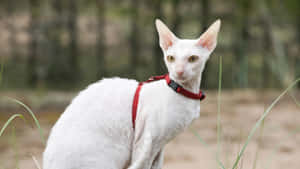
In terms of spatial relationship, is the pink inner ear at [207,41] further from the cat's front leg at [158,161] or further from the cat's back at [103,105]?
the cat's front leg at [158,161]

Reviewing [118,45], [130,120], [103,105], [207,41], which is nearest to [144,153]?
[130,120]

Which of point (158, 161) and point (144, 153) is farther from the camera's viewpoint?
point (158, 161)

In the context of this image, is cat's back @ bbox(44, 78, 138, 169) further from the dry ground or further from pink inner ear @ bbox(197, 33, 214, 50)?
the dry ground

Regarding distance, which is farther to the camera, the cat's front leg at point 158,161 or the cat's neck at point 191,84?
the cat's front leg at point 158,161

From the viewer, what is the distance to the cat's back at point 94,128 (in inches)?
52.2

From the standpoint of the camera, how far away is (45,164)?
1351 millimetres

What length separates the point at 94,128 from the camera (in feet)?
4.48

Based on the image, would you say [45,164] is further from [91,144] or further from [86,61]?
[86,61]

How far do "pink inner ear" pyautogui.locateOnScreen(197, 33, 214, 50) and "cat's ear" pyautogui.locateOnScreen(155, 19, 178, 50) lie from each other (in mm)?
114

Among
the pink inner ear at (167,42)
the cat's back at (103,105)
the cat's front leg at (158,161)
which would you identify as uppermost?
the pink inner ear at (167,42)

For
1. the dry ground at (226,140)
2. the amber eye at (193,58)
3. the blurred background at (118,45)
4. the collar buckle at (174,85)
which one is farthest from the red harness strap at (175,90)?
the blurred background at (118,45)

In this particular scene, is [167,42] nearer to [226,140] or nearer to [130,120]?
[130,120]

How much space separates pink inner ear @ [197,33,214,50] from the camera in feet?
4.41

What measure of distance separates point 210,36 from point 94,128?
63cm
